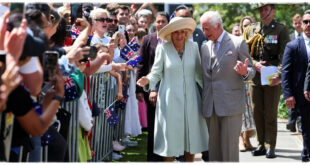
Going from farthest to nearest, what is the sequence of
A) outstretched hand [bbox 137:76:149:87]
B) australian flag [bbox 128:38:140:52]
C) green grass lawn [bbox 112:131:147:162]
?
green grass lawn [bbox 112:131:147:162] → australian flag [bbox 128:38:140:52] → outstretched hand [bbox 137:76:149:87]

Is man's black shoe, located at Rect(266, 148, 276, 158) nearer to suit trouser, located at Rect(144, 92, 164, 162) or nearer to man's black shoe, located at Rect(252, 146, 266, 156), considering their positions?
man's black shoe, located at Rect(252, 146, 266, 156)

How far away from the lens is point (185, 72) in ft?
20.8

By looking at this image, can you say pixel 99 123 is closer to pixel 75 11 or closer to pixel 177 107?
pixel 177 107

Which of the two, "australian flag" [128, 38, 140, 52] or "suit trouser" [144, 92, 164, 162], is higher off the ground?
"australian flag" [128, 38, 140, 52]

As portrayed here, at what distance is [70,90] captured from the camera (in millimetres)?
4664

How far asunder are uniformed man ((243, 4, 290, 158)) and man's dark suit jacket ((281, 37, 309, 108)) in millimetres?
782

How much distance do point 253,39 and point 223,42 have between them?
2346 mm

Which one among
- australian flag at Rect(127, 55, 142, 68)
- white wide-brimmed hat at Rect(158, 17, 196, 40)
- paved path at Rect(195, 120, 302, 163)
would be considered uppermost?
white wide-brimmed hat at Rect(158, 17, 196, 40)

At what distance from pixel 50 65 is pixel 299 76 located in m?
4.27

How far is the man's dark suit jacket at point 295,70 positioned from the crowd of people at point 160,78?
0.05ft

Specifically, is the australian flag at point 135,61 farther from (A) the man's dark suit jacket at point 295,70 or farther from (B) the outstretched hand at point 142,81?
(A) the man's dark suit jacket at point 295,70

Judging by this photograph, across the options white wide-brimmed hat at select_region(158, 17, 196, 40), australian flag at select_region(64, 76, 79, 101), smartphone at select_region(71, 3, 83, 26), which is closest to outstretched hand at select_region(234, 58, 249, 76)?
white wide-brimmed hat at select_region(158, 17, 196, 40)

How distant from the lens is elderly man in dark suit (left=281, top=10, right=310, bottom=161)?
270 inches

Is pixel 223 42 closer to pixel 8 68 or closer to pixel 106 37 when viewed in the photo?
pixel 106 37
